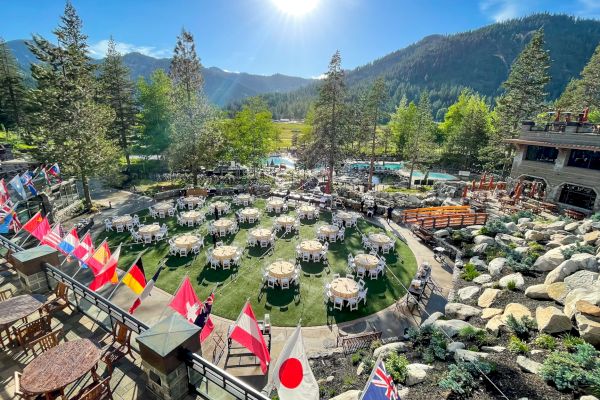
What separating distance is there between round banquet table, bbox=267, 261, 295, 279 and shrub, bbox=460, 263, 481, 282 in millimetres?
9229

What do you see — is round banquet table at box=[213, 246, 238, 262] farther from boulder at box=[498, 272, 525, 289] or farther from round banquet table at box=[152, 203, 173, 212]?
boulder at box=[498, 272, 525, 289]

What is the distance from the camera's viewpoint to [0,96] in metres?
42.2

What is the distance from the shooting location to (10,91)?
42.0 meters

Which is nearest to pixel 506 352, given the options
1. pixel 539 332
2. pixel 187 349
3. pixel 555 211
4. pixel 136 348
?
pixel 539 332

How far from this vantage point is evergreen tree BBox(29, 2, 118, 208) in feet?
80.4

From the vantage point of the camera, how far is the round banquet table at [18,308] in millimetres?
6773

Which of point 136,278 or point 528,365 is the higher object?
point 136,278

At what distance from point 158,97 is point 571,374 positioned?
46578 millimetres

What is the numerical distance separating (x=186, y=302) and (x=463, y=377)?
827cm

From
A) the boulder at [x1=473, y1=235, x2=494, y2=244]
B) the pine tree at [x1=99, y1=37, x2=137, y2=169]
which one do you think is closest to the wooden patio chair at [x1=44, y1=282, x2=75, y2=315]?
the boulder at [x1=473, y1=235, x2=494, y2=244]

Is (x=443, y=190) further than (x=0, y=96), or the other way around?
(x=0, y=96)

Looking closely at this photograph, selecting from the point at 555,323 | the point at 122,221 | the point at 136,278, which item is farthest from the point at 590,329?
the point at 122,221

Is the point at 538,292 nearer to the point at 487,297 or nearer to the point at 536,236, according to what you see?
the point at 487,297

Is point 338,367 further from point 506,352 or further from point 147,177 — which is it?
point 147,177
